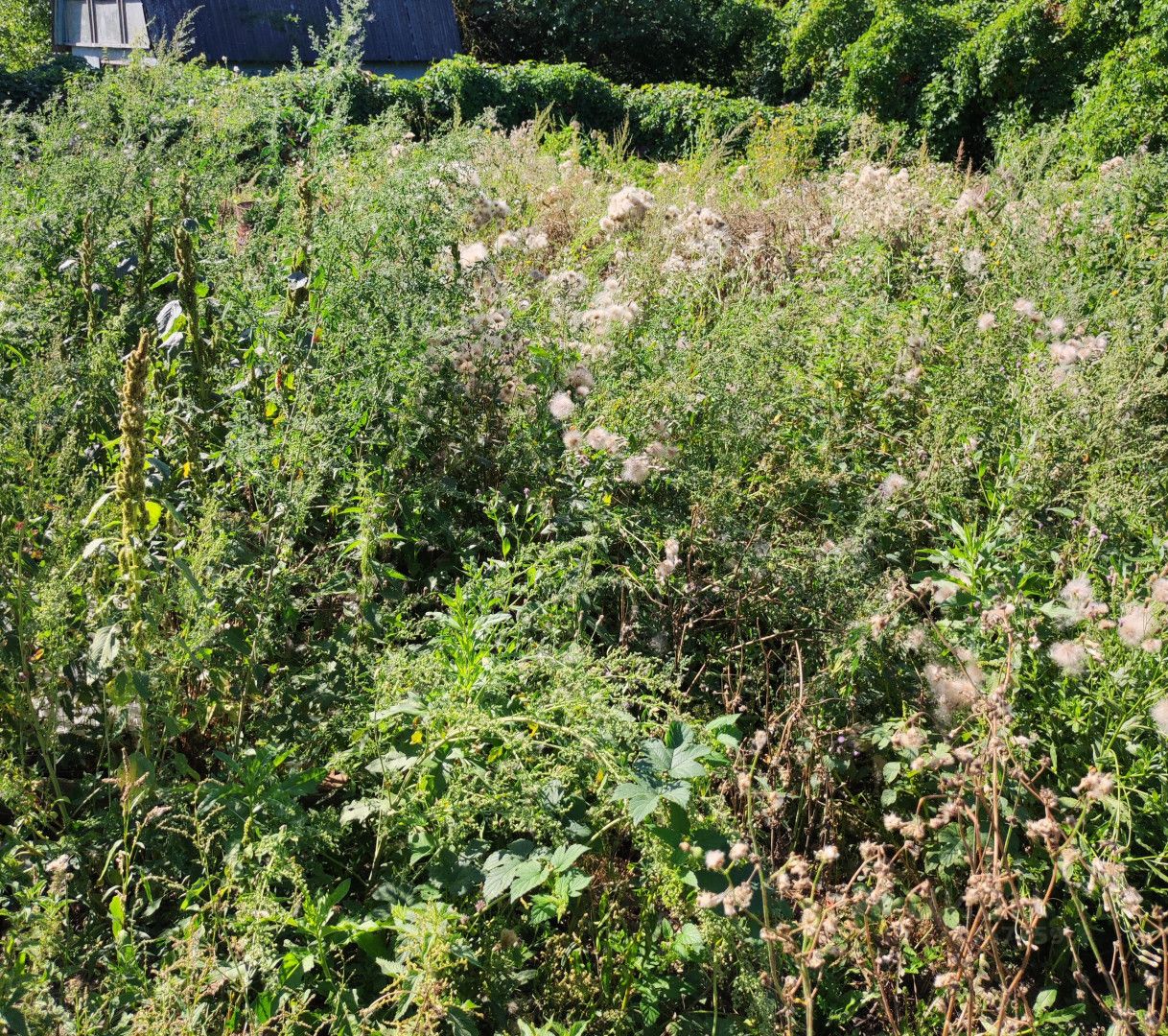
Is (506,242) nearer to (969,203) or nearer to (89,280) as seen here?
(89,280)

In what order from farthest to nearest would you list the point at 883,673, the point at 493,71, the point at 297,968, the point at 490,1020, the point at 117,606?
the point at 493,71 → the point at 883,673 → the point at 117,606 → the point at 490,1020 → the point at 297,968

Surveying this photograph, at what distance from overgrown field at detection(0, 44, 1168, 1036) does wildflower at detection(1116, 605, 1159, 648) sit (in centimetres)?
2

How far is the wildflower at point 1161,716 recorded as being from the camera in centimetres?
189

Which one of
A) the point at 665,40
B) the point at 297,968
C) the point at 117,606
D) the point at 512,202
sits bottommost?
the point at 297,968

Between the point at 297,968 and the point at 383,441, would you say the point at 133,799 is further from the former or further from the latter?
the point at 383,441

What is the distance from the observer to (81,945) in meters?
1.80

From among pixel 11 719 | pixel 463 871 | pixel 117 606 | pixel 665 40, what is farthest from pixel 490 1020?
pixel 665 40

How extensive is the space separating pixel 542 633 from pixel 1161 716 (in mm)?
1405

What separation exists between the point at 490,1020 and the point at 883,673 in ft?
4.32

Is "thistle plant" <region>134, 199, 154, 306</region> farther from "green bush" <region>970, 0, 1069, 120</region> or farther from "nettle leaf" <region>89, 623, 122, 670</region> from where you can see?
"green bush" <region>970, 0, 1069, 120</region>

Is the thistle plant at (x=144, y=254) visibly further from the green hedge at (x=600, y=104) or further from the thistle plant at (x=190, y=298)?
the green hedge at (x=600, y=104)

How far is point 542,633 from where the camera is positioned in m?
2.44

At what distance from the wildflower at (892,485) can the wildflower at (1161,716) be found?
3.34 feet

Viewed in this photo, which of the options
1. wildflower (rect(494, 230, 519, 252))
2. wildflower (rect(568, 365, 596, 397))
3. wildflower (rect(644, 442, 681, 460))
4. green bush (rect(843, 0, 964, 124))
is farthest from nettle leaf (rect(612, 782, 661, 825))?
green bush (rect(843, 0, 964, 124))
